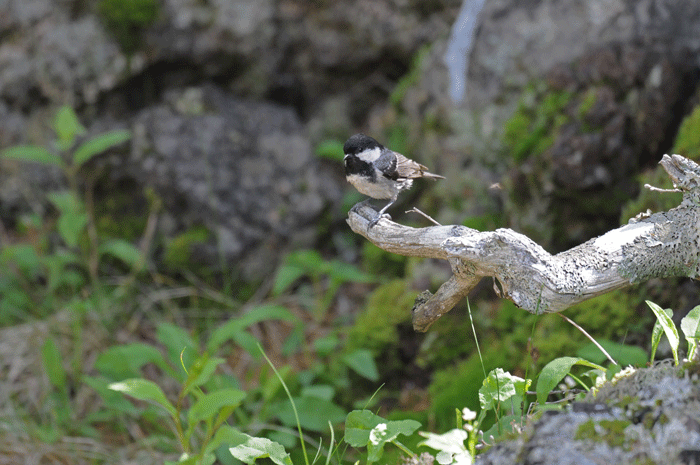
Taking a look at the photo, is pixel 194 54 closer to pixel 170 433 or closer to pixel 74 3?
pixel 74 3

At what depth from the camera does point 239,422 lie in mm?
3738

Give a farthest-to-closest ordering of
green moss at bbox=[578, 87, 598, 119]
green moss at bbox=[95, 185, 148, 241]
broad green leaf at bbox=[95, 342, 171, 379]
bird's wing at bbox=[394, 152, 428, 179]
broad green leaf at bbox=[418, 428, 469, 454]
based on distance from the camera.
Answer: green moss at bbox=[95, 185, 148, 241] < green moss at bbox=[578, 87, 598, 119] < broad green leaf at bbox=[95, 342, 171, 379] < bird's wing at bbox=[394, 152, 428, 179] < broad green leaf at bbox=[418, 428, 469, 454]

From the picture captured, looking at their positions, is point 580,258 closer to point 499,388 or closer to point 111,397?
point 499,388

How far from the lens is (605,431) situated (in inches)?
63.7

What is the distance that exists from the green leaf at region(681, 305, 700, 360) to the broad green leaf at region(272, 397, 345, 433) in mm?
2042

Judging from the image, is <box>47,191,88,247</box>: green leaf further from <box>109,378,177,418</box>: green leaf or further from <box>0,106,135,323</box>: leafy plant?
<box>109,378,177,418</box>: green leaf

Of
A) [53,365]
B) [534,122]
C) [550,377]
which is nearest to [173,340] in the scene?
[53,365]

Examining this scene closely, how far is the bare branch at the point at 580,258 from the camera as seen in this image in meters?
2.19

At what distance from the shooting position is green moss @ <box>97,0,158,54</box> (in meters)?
5.23

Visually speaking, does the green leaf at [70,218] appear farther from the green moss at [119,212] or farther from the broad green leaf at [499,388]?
the broad green leaf at [499,388]

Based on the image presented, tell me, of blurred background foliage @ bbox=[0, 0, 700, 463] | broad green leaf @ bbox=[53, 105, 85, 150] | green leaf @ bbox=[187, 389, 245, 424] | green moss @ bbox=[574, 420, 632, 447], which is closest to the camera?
green moss @ bbox=[574, 420, 632, 447]

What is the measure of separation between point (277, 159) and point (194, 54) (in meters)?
1.33

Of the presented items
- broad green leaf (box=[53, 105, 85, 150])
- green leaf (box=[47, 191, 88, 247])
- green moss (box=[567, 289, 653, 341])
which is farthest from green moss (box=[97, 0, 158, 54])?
green moss (box=[567, 289, 653, 341])

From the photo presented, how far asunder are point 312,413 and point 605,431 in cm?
215
